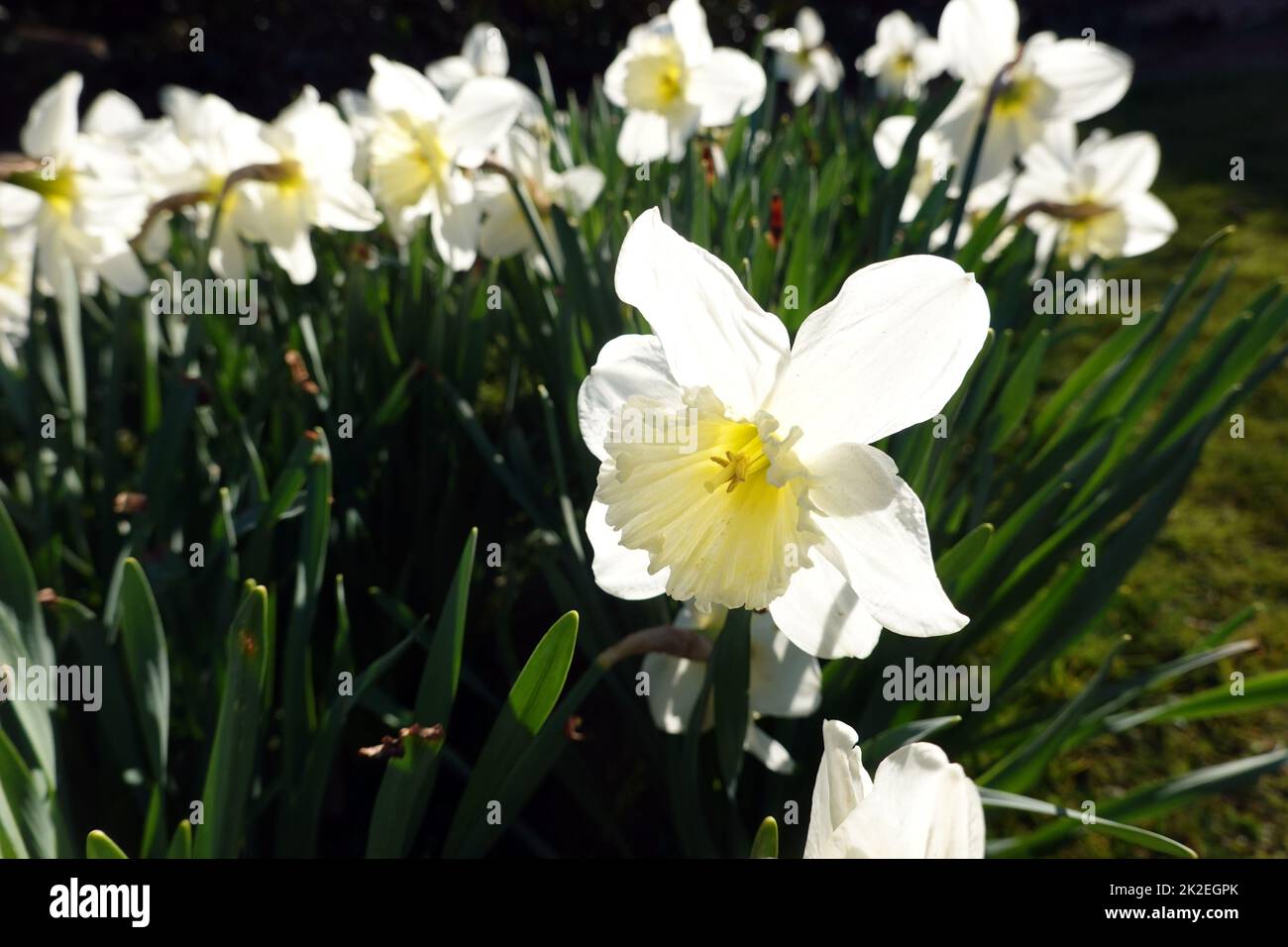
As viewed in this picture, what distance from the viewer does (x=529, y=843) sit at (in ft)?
5.16

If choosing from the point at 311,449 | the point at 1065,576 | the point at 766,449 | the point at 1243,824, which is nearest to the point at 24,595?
the point at 311,449

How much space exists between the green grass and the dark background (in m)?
3.38

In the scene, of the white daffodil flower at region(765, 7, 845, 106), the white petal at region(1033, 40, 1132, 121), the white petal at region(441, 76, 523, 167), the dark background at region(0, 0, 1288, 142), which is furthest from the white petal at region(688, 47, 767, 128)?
the dark background at region(0, 0, 1288, 142)

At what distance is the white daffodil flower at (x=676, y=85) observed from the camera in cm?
201

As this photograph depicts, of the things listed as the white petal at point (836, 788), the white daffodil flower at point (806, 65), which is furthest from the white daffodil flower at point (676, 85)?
the white petal at point (836, 788)

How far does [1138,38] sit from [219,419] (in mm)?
10715

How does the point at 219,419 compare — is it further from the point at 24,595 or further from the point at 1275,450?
the point at 1275,450

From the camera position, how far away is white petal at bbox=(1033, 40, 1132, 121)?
1.85 m

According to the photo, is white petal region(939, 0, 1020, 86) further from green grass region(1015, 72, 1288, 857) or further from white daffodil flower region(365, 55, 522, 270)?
green grass region(1015, 72, 1288, 857)

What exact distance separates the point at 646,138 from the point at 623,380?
135 cm

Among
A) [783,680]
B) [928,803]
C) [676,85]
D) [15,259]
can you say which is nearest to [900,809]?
[928,803]

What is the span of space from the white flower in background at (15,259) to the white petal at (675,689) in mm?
1407

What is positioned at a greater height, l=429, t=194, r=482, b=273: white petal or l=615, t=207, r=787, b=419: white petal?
l=429, t=194, r=482, b=273: white petal

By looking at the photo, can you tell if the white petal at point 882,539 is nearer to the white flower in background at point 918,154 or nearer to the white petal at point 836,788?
the white petal at point 836,788
